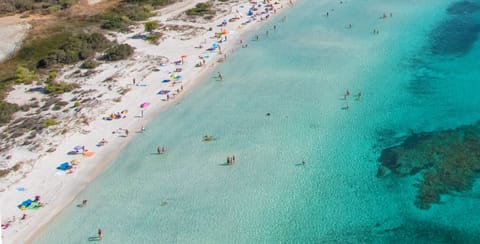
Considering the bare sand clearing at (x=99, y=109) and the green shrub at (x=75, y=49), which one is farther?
the green shrub at (x=75, y=49)

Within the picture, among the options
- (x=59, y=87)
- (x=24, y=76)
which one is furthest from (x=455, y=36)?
(x=24, y=76)

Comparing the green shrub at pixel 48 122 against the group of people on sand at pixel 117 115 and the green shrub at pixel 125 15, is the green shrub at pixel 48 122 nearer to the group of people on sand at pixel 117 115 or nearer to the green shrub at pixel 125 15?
the group of people on sand at pixel 117 115

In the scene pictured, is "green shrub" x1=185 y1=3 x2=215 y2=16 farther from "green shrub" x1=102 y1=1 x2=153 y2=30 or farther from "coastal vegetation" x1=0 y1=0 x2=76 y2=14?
"coastal vegetation" x1=0 y1=0 x2=76 y2=14

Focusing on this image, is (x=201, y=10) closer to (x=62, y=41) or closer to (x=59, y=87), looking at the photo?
(x=62, y=41)

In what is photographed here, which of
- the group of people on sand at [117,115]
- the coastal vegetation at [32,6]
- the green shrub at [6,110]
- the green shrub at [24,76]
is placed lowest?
the group of people on sand at [117,115]

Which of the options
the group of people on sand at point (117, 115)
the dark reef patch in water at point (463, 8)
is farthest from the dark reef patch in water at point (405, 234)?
the dark reef patch in water at point (463, 8)
